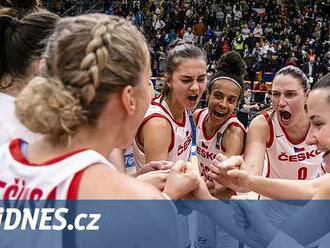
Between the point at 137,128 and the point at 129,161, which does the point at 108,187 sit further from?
the point at 129,161

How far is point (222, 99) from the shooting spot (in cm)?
289

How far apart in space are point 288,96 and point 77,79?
2.20 m

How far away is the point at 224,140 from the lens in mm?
2912

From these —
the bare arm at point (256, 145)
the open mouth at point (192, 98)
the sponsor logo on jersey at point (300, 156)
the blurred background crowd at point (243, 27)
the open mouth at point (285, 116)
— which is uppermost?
the open mouth at point (192, 98)

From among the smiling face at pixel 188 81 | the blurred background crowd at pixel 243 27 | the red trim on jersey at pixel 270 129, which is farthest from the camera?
the blurred background crowd at pixel 243 27

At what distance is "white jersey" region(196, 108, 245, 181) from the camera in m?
2.95

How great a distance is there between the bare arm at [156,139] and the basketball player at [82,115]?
123 centimetres

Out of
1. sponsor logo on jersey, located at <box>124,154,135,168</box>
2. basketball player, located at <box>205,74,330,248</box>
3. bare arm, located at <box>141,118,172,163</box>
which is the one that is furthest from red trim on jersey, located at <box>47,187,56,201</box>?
sponsor logo on jersey, located at <box>124,154,135,168</box>

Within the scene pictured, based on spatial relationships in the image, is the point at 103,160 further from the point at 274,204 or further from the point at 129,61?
the point at 274,204

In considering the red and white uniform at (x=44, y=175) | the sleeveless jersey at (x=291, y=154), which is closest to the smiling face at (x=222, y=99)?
the sleeveless jersey at (x=291, y=154)

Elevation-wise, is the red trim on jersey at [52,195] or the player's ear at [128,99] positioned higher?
the player's ear at [128,99]

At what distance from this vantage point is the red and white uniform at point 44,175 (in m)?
1.03

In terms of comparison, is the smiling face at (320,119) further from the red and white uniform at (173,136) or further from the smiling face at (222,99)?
the smiling face at (222,99)

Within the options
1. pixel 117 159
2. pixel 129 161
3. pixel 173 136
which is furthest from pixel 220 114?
pixel 117 159
